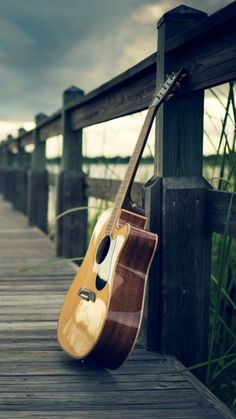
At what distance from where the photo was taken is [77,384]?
212 centimetres

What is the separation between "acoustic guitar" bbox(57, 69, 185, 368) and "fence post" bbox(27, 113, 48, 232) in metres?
4.95

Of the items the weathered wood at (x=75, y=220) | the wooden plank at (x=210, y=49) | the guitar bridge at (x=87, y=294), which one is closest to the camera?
the wooden plank at (x=210, y=49)

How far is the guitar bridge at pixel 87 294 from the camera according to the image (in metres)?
2.29

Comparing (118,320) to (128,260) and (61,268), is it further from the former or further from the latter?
(61,268)

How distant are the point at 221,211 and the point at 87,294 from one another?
1.80ft

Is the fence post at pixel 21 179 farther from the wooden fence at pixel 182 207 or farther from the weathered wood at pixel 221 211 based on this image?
the weathered wood at pixel 221 211

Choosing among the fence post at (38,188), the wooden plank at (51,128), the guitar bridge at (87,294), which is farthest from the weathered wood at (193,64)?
the fence post at (38,188)

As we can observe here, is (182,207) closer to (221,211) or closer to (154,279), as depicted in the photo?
(221,211)

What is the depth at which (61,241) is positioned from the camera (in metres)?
5.02

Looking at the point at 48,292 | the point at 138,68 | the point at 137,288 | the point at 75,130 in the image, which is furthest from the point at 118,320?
the point at 75,130

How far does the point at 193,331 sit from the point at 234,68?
96 centimetres

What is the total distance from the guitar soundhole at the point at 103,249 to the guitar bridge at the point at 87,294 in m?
0.11

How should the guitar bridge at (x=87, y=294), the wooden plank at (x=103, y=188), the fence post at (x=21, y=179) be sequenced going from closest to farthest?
the guitar bridge at (x=87, y=294) < the wooden plank at (x=103, y=188) < the fence post at (x=21, y=179)

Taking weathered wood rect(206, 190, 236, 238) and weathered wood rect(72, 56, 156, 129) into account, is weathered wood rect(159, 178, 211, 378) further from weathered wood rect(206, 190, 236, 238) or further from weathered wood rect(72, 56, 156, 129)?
weathered wood rect(72, 56, 156, 129)
